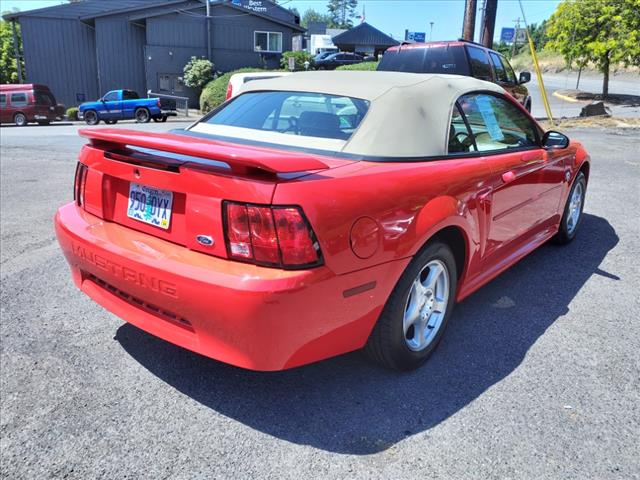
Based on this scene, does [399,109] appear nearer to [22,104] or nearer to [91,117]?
[91,117]

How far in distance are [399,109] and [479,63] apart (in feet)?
26.8

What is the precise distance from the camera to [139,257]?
2426mm

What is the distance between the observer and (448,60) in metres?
9.95

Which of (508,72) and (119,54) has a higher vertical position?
(119,54)

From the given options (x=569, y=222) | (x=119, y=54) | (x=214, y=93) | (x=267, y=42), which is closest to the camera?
(x=569, y=222)

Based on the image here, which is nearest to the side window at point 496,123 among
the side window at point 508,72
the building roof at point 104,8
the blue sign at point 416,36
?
the side window at point 508,72

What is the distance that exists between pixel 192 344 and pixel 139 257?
465 mm

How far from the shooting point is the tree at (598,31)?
76.7 ft

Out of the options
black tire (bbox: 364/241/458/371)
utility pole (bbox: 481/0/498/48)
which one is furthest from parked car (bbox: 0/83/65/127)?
black tire (bbox: 364/241/458/371)

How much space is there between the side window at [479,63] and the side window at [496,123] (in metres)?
6.37

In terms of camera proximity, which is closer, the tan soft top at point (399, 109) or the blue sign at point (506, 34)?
the tan soft top at point (399, 109)

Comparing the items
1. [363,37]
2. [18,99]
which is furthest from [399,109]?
[363,37]

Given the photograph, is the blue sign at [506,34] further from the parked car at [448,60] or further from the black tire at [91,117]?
the parked car at [448,60]

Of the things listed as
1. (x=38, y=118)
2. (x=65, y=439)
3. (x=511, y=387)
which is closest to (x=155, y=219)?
(x=65, y=439)
